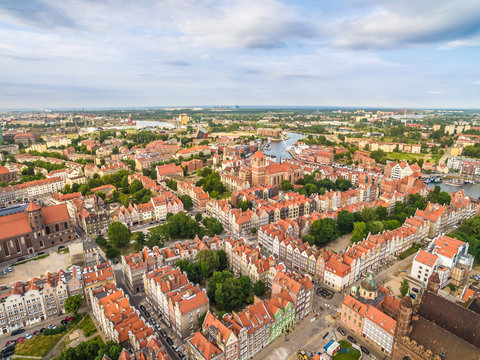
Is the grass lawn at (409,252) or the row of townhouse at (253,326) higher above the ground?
the row of townhouse at (253,326)

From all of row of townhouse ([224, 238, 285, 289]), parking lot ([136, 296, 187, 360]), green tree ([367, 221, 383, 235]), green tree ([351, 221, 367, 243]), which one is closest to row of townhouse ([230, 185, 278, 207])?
row of townhouse ([224, 238, 285, 289])

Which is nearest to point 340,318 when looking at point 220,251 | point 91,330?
point 220,251

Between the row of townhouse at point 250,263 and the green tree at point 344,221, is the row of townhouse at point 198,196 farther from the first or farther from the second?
the green tree at point 344,221

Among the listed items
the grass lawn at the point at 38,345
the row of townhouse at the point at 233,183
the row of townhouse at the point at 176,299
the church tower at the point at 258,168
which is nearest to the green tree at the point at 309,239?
the row of townhouse at the point at 176,299

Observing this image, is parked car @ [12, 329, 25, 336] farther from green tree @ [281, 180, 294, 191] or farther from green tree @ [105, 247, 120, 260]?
green tree @ [281, 180, 294, 191]

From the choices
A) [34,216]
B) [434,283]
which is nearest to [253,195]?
[34,216]
